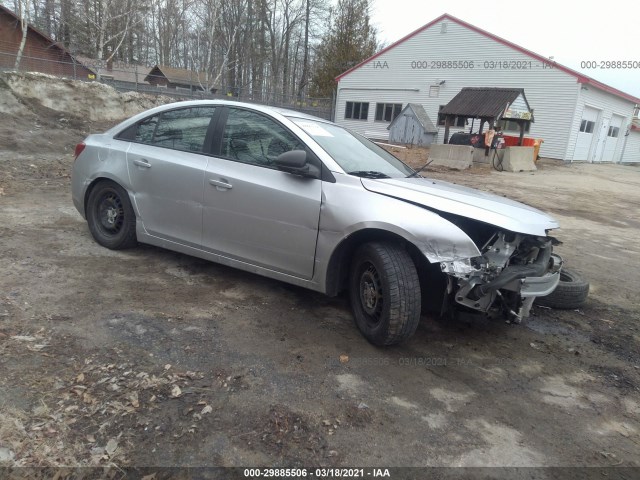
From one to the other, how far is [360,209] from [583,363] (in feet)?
6.62

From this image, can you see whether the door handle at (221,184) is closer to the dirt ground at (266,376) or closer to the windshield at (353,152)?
the windshield at (353,152)

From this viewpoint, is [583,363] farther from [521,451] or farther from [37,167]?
[37,167]

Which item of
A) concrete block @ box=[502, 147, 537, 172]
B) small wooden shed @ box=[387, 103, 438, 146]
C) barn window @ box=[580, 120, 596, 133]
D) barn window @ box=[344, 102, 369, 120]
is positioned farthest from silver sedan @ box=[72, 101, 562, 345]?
barn window @ box=[344, 102, 369, 120]

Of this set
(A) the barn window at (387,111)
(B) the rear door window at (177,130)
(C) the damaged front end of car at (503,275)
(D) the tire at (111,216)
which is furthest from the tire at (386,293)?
(A) the barn window at (387,111)

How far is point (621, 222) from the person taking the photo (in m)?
9.45

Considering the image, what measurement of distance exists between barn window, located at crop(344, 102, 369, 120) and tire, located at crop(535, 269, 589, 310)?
94.6 ft

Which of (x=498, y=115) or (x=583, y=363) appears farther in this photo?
(x=498, y=115)

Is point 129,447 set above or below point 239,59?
below

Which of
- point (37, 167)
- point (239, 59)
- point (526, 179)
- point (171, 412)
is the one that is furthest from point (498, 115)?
point (239, 59)

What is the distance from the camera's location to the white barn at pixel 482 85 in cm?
2402

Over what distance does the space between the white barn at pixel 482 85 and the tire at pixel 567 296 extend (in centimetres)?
2181

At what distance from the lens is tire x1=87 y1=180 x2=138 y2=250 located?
464cm

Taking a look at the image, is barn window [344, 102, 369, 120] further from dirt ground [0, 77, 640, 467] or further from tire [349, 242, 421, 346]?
tire [349, 242, 421, 346]

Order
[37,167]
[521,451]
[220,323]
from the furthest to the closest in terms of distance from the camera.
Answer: [37,167], [220,323], [521,451]
